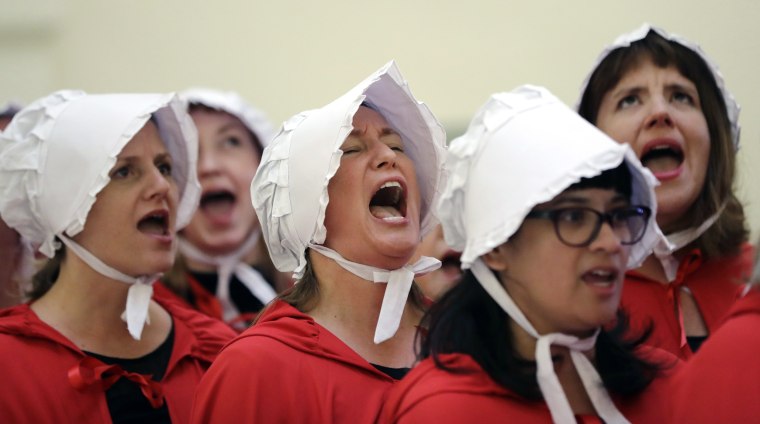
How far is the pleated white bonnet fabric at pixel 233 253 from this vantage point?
16.8 feet

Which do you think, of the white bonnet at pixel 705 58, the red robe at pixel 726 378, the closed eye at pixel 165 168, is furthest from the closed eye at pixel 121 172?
the red robe at pixel 726 378

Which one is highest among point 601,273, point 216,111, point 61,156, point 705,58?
point 705,58

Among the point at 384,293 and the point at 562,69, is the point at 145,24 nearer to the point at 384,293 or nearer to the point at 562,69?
the point at 562,69

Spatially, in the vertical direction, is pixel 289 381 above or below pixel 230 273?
above

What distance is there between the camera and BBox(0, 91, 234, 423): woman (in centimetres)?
335

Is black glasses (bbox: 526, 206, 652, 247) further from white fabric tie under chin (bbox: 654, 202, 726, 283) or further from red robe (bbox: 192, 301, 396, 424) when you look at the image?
white fabric tie under chin (bbox: 654, 202, 726, 283)

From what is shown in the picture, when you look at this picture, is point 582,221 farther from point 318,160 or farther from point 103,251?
point 103,251

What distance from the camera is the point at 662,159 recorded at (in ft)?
11.5

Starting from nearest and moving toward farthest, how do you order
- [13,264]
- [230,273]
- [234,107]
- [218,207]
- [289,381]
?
1. [289,381]
2. [13,264]
3. [230,273]
4. [218,207]
5. [234,107]

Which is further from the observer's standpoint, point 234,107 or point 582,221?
point 234,107

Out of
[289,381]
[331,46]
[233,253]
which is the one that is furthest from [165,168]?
[331,46]

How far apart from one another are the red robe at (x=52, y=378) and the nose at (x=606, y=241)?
5.41ft

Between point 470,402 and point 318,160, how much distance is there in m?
1.06

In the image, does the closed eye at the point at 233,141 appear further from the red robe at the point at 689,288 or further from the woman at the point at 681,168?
the red robe at the point at 689,288
